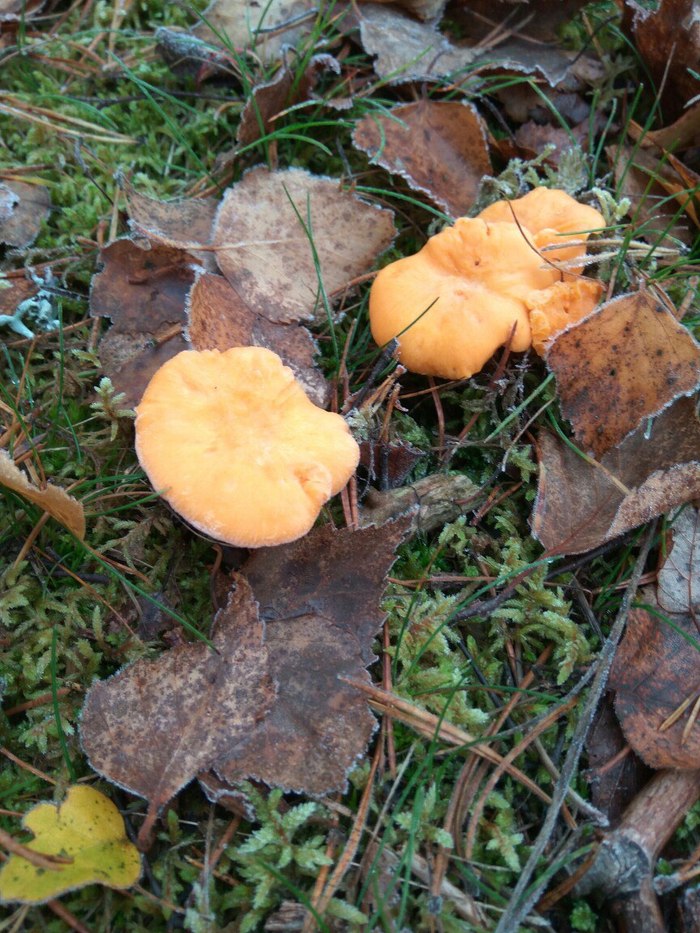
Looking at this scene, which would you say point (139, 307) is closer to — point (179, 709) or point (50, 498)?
point (50, 498)

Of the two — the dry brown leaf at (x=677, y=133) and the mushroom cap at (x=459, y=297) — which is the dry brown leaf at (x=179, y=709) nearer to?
the mushroom cap at (x=459, y=297)

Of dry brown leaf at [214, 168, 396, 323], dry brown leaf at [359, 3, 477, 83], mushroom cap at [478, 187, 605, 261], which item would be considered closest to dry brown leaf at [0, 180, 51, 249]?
dry brown leaf at [214, 168, 396, 323]

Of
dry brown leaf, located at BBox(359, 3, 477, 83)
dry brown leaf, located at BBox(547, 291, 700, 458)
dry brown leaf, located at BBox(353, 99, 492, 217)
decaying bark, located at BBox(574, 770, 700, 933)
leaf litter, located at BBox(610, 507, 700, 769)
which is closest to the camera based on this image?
decaying bark, located at BBox(574, 770, 700, 933)

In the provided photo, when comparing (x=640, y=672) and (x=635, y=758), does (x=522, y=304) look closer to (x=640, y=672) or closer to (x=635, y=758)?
(x=640, y=672)

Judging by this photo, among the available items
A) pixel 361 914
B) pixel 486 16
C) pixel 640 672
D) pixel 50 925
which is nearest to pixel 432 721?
pixel 361 914

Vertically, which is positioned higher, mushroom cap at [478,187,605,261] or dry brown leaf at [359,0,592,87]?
dry brown leaf at [359,0,592,87]

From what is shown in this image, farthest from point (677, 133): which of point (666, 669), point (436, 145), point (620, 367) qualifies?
point (666, 669)

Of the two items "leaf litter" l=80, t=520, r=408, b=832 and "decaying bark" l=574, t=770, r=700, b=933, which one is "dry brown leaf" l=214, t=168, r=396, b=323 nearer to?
"leaf litter" l=80, t=520, r=408, b=832
